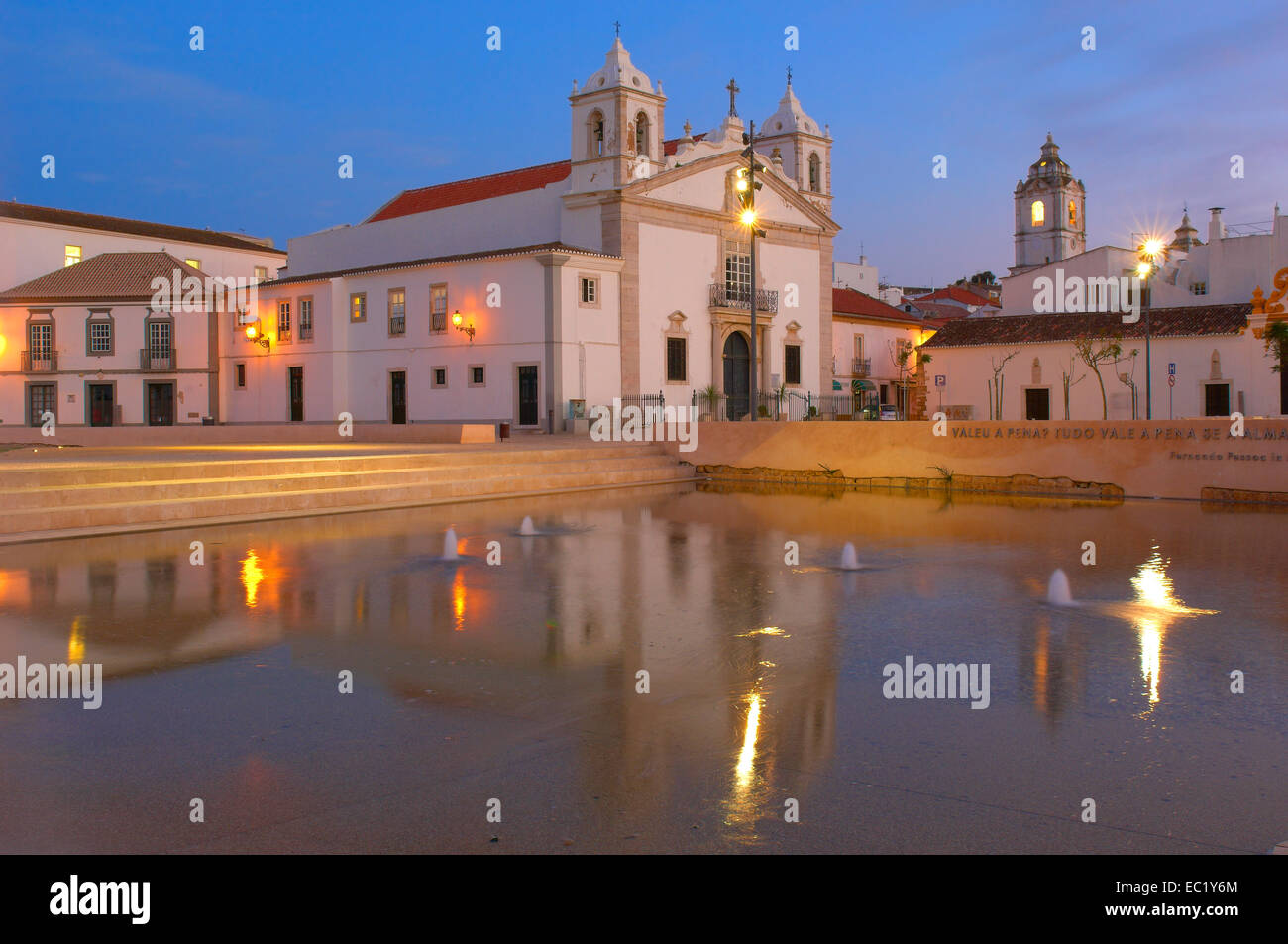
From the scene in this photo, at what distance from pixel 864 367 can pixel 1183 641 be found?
4665cm

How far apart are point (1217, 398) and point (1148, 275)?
836cm

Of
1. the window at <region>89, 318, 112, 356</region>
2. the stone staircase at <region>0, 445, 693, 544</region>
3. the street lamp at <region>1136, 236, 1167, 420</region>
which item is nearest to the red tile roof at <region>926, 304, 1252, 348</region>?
the street lamp at <region>1136, 236, 1167, 420</region>

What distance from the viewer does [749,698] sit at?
6223 mm

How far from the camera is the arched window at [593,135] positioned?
3672 centimetres

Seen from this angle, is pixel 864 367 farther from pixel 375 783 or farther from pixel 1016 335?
pixel 375 783

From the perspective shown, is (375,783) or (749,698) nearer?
(375,783)

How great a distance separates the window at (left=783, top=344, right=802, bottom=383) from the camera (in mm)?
42500

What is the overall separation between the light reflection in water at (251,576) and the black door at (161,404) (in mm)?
38975

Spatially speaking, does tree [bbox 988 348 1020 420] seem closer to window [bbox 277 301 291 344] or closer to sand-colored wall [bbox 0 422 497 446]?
sand-colored wall [bbox 0 422 497 446]

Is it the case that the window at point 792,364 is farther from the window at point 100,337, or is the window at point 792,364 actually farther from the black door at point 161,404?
the window at point 100,337

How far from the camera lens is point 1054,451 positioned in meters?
21.6
